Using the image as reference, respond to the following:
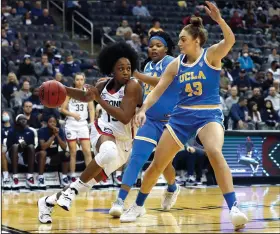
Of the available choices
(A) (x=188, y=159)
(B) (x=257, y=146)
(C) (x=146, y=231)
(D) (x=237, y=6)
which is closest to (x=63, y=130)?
(A) (x=188, y=159)

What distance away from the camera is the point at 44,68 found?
1652 cm

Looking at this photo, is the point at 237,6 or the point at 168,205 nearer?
the point at 168,205

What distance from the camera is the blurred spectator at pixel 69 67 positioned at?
55.6 ft

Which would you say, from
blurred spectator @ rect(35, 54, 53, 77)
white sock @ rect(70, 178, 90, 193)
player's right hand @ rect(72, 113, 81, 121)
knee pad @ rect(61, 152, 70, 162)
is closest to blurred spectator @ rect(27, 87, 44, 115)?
player's right hand @ rect(72, 113, 81, 121)

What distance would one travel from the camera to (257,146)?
14445 millimetres

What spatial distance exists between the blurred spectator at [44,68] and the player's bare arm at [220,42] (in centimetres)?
950

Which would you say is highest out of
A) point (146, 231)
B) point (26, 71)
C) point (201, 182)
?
point (26, 71)

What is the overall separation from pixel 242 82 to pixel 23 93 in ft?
21.0

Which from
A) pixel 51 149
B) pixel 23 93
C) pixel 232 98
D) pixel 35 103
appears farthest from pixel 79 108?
Answer: pixel 232 98

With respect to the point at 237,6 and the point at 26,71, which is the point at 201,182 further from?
the point at 237,6

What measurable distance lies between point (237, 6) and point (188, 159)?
1158 centimetres

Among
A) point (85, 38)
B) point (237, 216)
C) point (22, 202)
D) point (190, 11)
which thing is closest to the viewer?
point (237, 216)

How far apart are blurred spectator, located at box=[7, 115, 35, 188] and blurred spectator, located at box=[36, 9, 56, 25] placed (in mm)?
7139

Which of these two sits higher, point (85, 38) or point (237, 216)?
point (85, 38)
